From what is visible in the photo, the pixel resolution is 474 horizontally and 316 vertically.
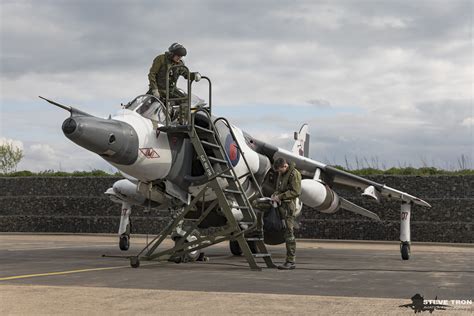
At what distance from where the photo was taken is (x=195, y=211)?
1418 centimetres

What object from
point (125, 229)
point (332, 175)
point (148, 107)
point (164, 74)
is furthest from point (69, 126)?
point (332, 175)

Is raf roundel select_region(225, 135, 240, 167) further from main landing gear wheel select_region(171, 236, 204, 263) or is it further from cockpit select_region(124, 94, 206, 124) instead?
main landing gear wheel select_region(171, 236, 204, 263)

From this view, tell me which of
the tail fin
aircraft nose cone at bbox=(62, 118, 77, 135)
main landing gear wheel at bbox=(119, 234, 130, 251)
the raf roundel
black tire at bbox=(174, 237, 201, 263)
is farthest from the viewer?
the tail fin

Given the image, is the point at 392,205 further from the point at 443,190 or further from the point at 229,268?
the point at 229,268

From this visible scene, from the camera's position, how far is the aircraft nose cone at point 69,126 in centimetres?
1023

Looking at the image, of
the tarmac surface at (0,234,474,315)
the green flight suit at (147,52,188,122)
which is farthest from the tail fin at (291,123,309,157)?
the tarmac surface at (0,234,474,315)

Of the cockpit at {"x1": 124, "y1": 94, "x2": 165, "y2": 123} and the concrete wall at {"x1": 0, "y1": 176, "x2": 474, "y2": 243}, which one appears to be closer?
the cockpit at {"x1": 124, "y1": 94, "x2": 165, "y2": 123}

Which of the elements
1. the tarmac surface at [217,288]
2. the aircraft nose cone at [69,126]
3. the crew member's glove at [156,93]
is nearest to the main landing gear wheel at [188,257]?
the tarmac surface at [217,288]

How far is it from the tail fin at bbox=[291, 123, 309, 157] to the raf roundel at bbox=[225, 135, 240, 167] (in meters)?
9.15

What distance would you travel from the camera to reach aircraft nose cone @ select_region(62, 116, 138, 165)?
10291 millimetres

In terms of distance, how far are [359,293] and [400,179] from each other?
2037 centimetres

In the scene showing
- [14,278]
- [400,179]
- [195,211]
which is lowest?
[14,278]

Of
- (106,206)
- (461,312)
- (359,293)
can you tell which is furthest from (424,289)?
(106,206)

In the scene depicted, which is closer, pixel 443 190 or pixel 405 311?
pixel 405 311
